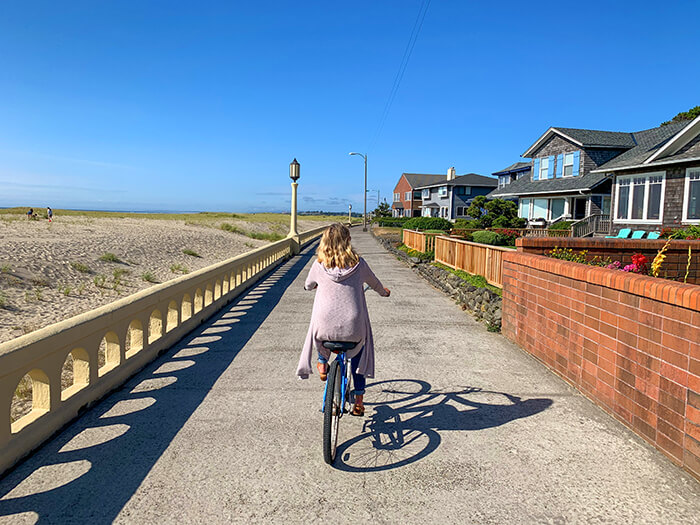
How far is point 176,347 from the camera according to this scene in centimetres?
727

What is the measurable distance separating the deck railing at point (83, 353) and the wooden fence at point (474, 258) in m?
5.75

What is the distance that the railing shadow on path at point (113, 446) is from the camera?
3.24 meters

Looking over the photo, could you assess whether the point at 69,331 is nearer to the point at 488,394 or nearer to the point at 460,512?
the point at 460,512

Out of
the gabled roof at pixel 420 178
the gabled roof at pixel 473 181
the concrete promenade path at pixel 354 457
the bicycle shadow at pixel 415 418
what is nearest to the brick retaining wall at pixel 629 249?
the concrete promenade path at pixel 354 457

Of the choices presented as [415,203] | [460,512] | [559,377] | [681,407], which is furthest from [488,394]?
[415,203]

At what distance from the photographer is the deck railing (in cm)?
378

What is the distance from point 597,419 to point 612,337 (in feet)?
2.48

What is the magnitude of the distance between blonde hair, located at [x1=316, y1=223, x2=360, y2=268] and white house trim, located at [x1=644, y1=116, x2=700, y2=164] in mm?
21681

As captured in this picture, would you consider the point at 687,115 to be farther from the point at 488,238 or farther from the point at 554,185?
the point at 488,238

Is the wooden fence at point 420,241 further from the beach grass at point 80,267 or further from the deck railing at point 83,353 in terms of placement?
the deck railing at point 83,353

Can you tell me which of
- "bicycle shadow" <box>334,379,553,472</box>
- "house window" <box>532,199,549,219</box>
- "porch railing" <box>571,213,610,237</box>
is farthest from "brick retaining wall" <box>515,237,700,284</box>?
"house window" <box>532,199,549,219</box>

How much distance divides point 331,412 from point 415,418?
4.51 feet

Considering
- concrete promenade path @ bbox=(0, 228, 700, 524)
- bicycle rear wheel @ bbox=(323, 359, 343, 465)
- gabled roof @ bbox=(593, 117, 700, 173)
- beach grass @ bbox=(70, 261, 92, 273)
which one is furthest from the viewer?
gabled roof @ bbox=(593, 117, 700, 173)

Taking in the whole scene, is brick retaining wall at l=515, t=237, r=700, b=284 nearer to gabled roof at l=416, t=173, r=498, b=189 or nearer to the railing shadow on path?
the railing shadow on path
